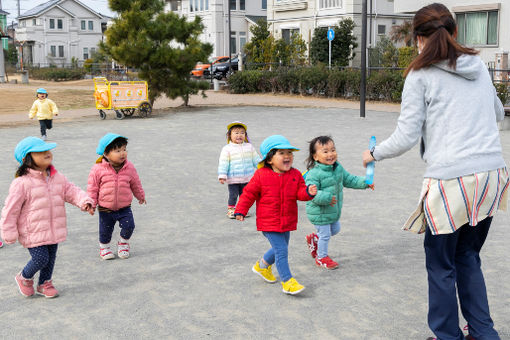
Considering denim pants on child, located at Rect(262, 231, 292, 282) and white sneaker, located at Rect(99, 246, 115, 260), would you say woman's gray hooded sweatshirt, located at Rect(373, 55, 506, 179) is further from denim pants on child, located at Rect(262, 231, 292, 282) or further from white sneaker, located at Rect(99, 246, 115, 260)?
white sneaker, located at Rect(99, 246, 115, 260)

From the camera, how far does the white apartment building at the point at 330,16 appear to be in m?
34.3

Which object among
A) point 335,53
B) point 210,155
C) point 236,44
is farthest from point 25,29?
point 210,155

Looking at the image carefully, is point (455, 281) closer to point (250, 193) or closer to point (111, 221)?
point (250, 193)

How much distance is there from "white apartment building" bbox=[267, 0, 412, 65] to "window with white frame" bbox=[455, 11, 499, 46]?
23.7 feet

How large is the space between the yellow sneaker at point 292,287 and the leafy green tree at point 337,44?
28.9 meters

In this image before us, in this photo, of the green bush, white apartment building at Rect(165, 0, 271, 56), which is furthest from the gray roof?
the green bush

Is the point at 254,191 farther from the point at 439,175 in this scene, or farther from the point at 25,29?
the point at 25,29

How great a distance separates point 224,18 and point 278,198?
46543 mm

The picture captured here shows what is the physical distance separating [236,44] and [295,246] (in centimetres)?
4608

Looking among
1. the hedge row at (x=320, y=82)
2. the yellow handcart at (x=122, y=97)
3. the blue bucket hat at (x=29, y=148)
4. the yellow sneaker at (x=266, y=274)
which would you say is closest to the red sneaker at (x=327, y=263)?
the yellow sneaker at (x=266, y=274)

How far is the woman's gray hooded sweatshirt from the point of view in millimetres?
3182

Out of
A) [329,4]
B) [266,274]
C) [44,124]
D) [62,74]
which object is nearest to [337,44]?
[329,4]

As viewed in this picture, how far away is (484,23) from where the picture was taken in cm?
2520

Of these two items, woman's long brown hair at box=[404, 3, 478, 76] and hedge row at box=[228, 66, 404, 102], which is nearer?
woman's long brown hair at box=[404, 3, 478, 76]
